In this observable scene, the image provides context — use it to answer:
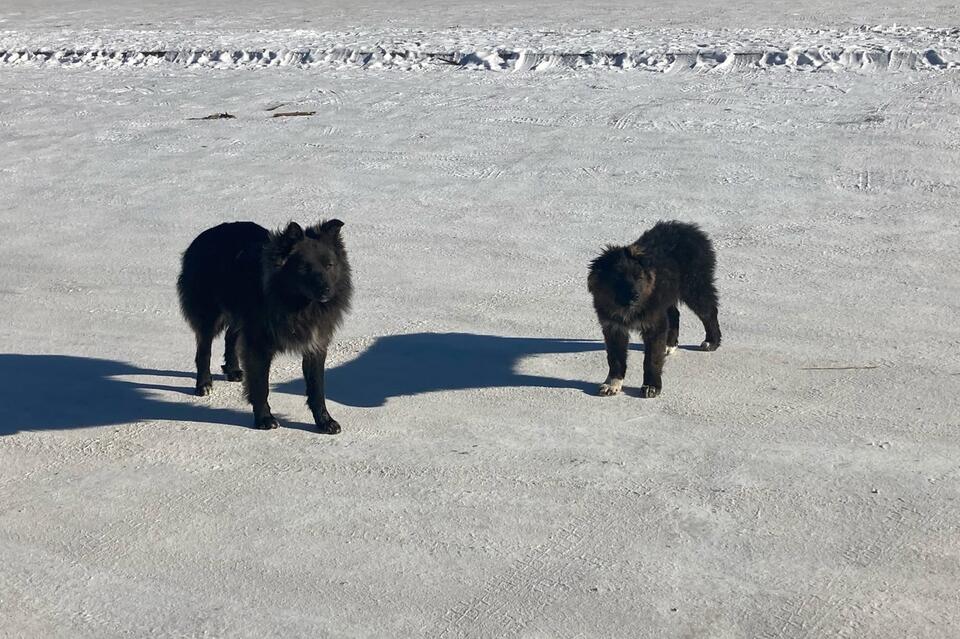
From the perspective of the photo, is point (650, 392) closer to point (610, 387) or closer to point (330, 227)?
point (610, 387)

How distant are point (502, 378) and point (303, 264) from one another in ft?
6.61

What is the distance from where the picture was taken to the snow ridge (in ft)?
55.8

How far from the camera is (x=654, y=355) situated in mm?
8406

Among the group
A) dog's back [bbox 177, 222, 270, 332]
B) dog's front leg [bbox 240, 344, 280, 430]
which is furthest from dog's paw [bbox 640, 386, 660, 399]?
dog's back [bbox 177, 222, 270, 332]

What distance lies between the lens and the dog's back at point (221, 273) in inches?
314

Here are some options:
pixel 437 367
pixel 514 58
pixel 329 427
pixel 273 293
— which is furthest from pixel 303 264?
pixel 514 58

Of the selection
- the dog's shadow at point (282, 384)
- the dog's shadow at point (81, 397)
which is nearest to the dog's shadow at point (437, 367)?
the dog's shadow at point (282, 384)

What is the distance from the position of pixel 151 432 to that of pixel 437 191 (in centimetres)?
629

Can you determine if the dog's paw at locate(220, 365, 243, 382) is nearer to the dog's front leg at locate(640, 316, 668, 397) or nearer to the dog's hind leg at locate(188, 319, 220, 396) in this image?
the dog's hind leg at locate(188, 319, 220, 396)

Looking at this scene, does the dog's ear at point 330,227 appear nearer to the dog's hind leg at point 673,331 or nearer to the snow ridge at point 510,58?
the dog's hind leg at point 673,331

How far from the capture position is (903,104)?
15266 mm

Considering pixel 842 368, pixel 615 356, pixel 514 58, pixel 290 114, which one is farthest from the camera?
pixel 514 58

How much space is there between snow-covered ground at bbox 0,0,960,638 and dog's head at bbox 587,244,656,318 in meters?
0.69

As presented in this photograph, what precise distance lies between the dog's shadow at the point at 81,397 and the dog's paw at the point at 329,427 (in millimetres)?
604
